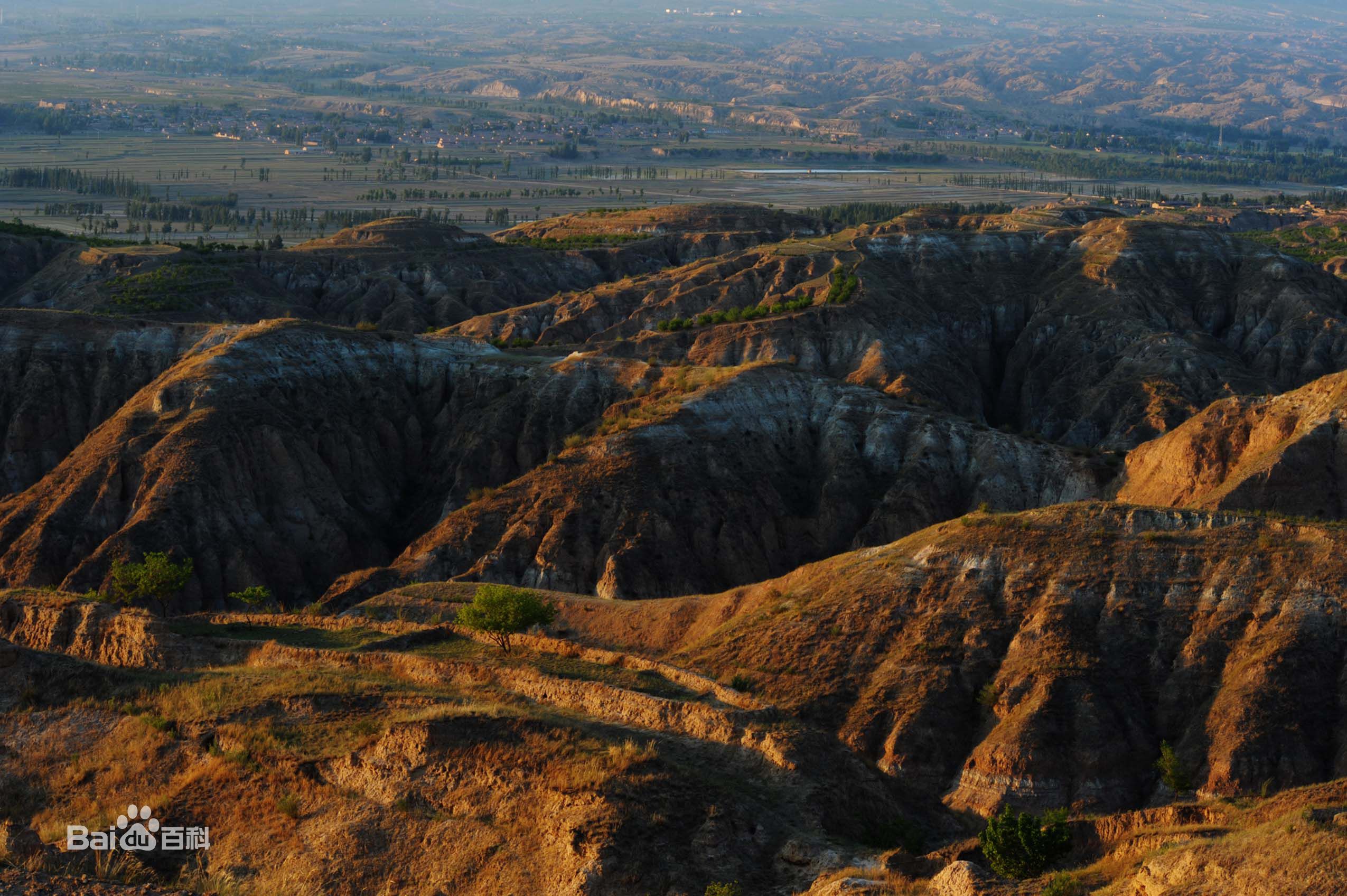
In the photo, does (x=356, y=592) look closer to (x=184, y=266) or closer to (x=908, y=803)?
(x=908, y=803)

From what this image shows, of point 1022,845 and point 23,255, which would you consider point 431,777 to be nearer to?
point 1022,845

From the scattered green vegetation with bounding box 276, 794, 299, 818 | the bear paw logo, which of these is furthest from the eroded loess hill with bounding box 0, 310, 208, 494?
the scattered green vegetation with bounding box 276, 794, 299, 818

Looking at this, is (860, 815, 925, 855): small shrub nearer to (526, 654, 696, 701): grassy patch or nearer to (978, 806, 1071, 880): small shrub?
(978, 806, 1071, 880): small shrub

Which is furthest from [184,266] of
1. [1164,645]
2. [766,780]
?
[766,780]

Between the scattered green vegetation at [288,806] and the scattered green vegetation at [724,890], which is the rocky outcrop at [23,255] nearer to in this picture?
the scattered green vegetation at [288,806]

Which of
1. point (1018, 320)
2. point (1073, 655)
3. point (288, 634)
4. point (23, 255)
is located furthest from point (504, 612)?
point (23, 255)

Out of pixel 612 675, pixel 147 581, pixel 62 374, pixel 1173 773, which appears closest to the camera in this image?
pixel 612 675

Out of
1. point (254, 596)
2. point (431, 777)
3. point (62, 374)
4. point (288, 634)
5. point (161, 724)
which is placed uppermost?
point (431, 777)
